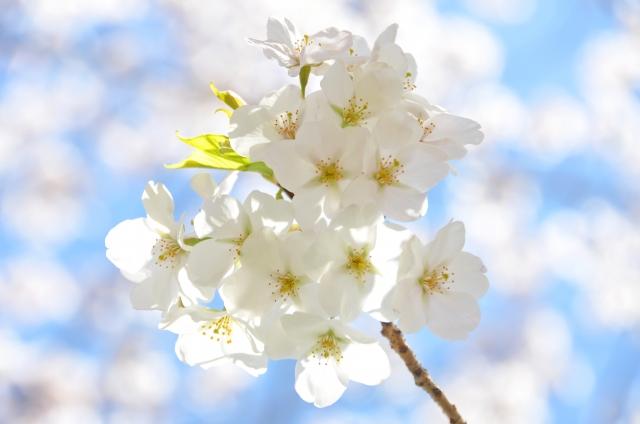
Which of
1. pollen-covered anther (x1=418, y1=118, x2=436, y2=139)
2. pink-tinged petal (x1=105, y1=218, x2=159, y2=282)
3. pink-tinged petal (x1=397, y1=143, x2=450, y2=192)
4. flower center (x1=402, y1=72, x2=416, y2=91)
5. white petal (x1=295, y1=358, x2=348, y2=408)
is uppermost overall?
flower center (x1=402, y1=72, x2=416, y2=91)

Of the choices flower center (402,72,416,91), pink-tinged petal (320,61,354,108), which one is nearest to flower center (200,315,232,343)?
pink-tinged petal (320,61,354,108)

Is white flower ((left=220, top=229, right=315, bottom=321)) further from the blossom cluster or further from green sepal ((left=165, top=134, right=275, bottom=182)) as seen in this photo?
green sepal ((left=165, top=134, right=275, bottom=182))

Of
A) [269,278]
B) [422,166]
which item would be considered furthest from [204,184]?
[422,166]

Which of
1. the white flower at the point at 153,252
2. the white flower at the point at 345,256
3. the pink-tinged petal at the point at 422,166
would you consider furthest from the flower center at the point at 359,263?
the white flower at the point at 153,252

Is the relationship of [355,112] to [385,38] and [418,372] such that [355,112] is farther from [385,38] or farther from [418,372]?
[418,372]

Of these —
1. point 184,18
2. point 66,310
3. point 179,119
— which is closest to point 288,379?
point 66,310

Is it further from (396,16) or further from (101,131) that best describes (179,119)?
(396,16)

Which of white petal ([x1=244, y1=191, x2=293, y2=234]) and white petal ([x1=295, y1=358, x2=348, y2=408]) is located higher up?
white petal ([x1=244, y1=191, x2=293, y2=234])

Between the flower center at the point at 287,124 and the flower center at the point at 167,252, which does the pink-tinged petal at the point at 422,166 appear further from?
the flower center at the point at 167,252
